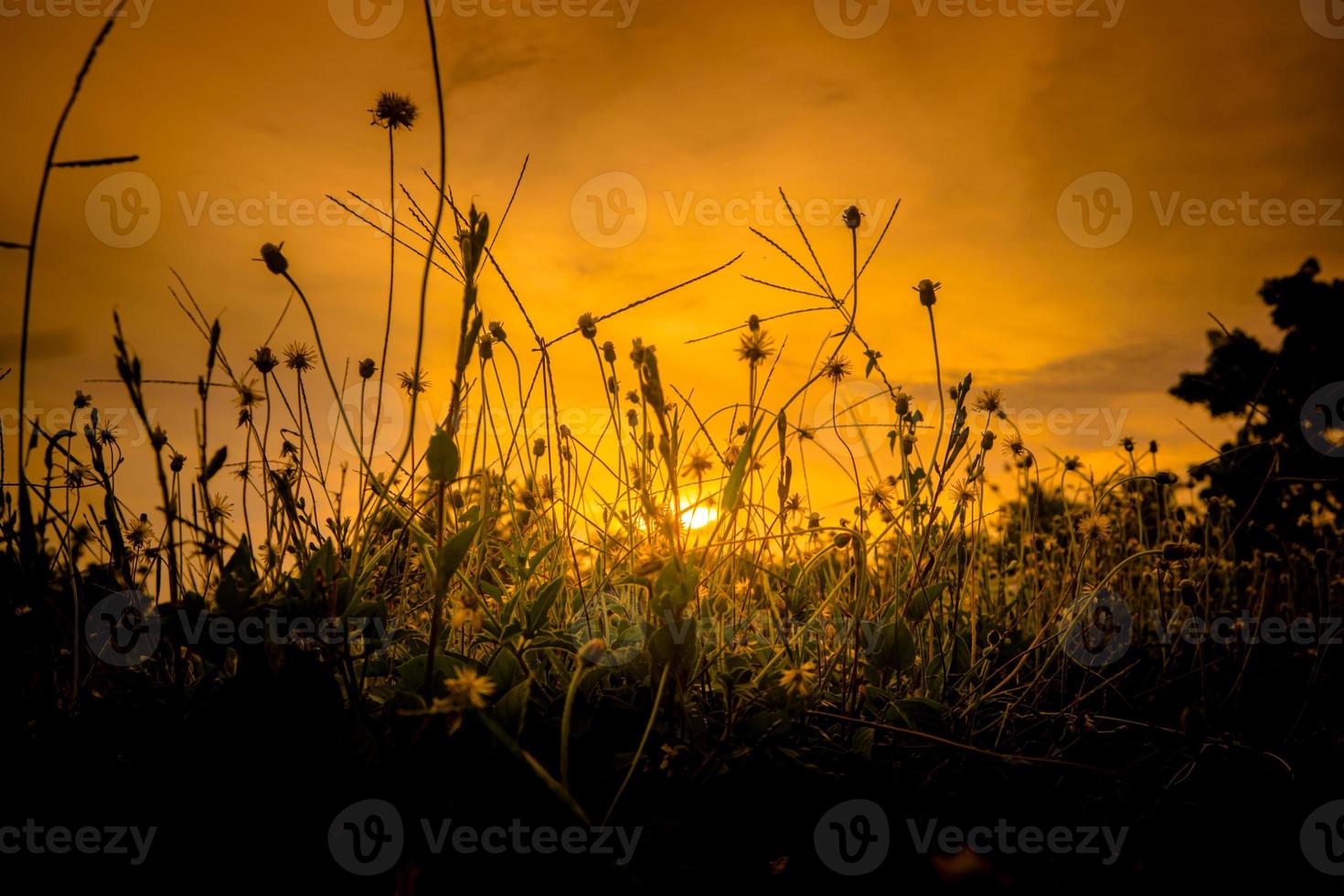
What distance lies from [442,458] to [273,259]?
0.55 metres

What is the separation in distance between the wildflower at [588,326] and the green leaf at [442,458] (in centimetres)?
69

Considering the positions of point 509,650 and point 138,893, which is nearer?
point 138,893

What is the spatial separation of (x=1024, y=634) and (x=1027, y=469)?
0.70 m

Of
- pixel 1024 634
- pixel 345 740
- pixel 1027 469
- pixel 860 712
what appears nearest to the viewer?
pixel 345 740

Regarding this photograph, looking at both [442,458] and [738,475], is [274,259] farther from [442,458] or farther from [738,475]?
[738,475]

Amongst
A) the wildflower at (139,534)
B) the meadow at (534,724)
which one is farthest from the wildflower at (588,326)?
the wildflower at (139,534)

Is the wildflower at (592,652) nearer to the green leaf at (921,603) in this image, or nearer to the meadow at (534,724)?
the meadow at (534,724)

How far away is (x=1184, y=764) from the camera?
1508 mm

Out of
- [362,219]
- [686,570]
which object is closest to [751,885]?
[686,570]

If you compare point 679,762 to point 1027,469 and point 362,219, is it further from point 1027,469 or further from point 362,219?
point 1027,469

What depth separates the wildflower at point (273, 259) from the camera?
1.18 meters

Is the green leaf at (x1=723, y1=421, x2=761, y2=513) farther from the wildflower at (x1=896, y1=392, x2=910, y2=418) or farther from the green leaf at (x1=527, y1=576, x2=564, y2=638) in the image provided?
the wildflower at (x1=896, y1=392, x2=910, y2=418)

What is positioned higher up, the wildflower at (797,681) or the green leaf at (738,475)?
the green leaf at (738,475)

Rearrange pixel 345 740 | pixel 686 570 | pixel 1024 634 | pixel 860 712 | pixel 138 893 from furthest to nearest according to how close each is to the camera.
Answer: pixel 1024 634 < pixel 860 712 < pixel 686 570 < pixel 345 740 < pixel 138 893
